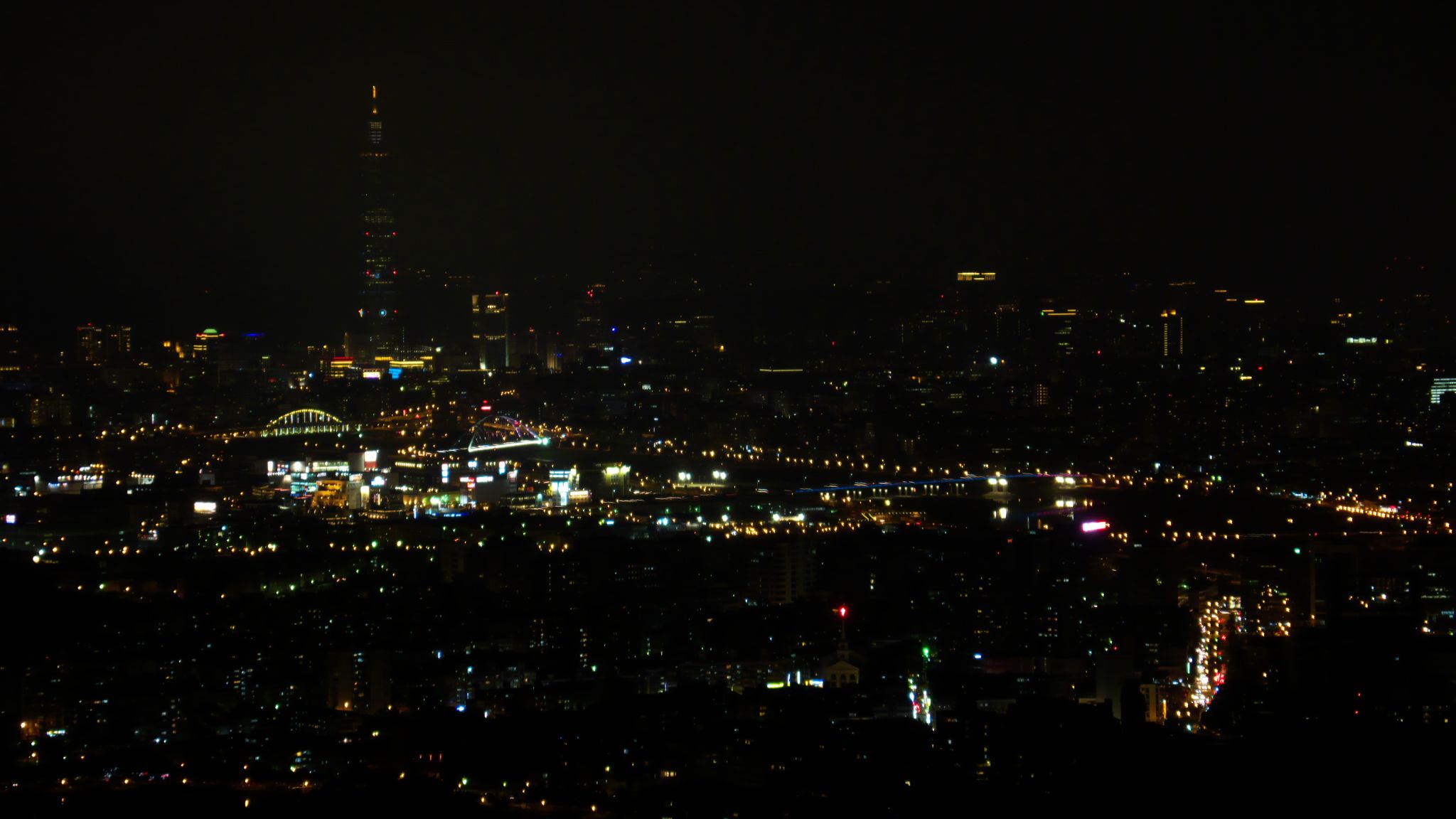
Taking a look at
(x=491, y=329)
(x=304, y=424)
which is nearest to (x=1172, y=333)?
(x=491, y=329)

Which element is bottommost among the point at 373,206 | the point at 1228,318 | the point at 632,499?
the point at 632,499

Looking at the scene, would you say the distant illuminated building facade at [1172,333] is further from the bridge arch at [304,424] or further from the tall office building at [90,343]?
the tall office building at [90,343]

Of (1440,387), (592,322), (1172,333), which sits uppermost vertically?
(592,322)

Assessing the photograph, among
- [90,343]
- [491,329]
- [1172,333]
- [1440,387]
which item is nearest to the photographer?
[1440,387]

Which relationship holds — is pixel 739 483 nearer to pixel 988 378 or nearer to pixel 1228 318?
pixel 988 378

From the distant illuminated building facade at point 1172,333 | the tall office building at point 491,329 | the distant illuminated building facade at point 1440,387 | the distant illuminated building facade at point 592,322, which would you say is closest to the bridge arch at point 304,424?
the tall office building at point 491,329

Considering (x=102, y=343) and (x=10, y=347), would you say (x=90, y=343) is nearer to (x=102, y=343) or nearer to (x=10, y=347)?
(x=102, y=343)

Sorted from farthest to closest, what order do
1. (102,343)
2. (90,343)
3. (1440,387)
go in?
(102,343)
(90,343)
(1440,387)

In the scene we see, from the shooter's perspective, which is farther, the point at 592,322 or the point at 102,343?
the point at 592,322

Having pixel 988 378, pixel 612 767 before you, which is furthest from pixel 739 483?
pixel 612 767
